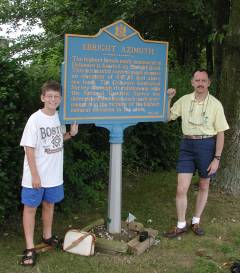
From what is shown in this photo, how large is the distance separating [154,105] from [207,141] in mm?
712

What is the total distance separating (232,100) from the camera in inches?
262

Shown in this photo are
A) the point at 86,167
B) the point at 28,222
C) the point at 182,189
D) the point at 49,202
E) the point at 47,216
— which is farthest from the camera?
the point at 86,167

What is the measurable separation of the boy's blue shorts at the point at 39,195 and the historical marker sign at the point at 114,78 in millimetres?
693

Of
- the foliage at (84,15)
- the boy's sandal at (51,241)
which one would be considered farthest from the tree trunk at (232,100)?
the boy's sandal at (51,241)

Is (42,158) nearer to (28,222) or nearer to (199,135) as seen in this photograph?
(28,222)

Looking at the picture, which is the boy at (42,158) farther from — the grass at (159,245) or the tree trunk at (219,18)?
the tree trunk at (219,18)

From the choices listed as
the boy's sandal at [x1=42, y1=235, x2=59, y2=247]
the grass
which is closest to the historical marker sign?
the boy's sandal at [x1=42, y1=235, x2=59, y2=247]

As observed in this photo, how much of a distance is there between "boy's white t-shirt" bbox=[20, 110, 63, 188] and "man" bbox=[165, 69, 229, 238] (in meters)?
1.49

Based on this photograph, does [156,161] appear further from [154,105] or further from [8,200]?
[8,200]

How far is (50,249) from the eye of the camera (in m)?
4.80

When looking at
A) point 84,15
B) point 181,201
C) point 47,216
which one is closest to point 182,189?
point 181,201

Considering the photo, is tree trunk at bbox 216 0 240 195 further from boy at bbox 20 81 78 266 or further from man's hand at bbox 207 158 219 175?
boy at bbox 20 81 78 266

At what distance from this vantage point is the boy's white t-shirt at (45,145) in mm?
4250

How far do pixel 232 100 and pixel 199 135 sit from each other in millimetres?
1720
